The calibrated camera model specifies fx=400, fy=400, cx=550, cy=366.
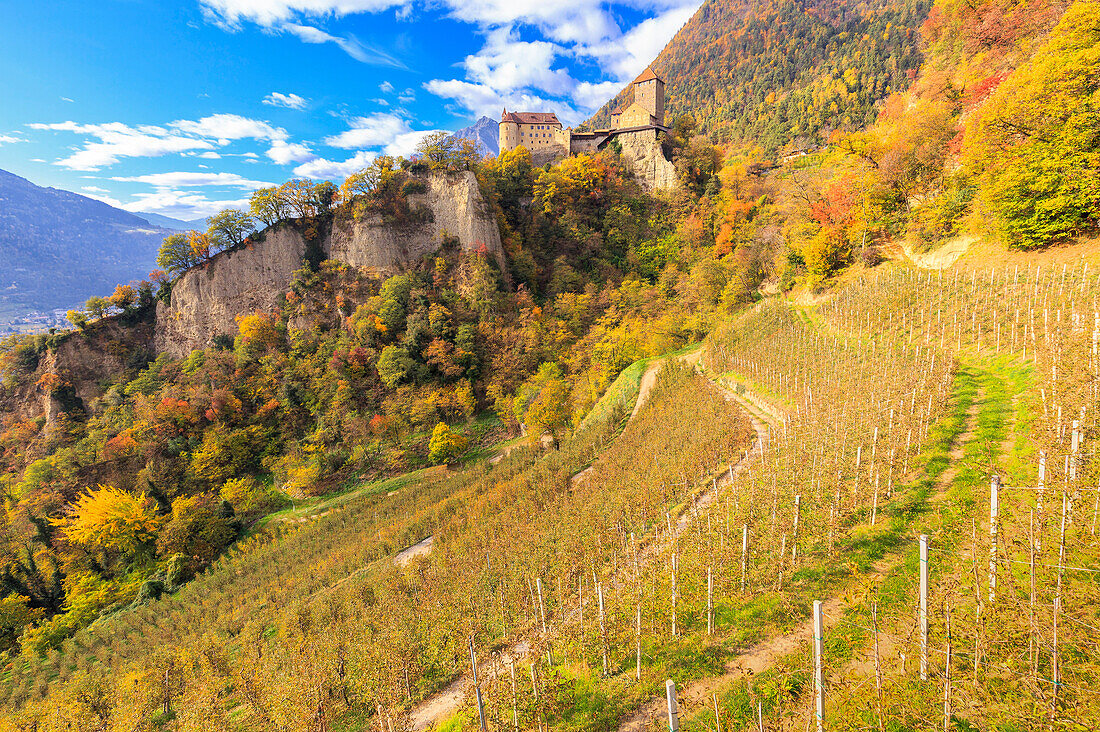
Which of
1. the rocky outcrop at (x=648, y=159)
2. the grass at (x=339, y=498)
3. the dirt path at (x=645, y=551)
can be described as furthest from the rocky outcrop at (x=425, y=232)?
the dirt path at (x=645, y=551)

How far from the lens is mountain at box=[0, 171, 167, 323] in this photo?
486ft

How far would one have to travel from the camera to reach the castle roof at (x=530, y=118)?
5284cm

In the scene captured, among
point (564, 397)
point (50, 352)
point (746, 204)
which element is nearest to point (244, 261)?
point (50, 352)

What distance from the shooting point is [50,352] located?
34875 mm

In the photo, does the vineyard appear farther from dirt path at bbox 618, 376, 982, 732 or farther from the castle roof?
the castle roof

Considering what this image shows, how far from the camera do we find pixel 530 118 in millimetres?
53438

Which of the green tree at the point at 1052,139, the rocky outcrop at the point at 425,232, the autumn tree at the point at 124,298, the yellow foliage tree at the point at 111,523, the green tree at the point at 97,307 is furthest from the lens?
the rocky outcrop at the point at 425,232

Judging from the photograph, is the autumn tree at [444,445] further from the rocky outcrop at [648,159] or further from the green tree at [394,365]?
the rocky outcrop at [648,159]

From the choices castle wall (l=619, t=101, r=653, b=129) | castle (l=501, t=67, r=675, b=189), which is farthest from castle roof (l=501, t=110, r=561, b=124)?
castle wall (l=619, t=101, r=653, b=129)

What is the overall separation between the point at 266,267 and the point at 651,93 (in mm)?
46875

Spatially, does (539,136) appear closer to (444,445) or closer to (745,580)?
(444,445)

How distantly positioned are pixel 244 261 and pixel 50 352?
17.0 m

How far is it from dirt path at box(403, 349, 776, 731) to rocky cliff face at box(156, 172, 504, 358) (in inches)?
1190

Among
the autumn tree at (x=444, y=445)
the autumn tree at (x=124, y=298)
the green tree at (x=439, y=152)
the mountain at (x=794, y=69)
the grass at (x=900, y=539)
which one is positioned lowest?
the autumn tree at (x=444, y=445)
